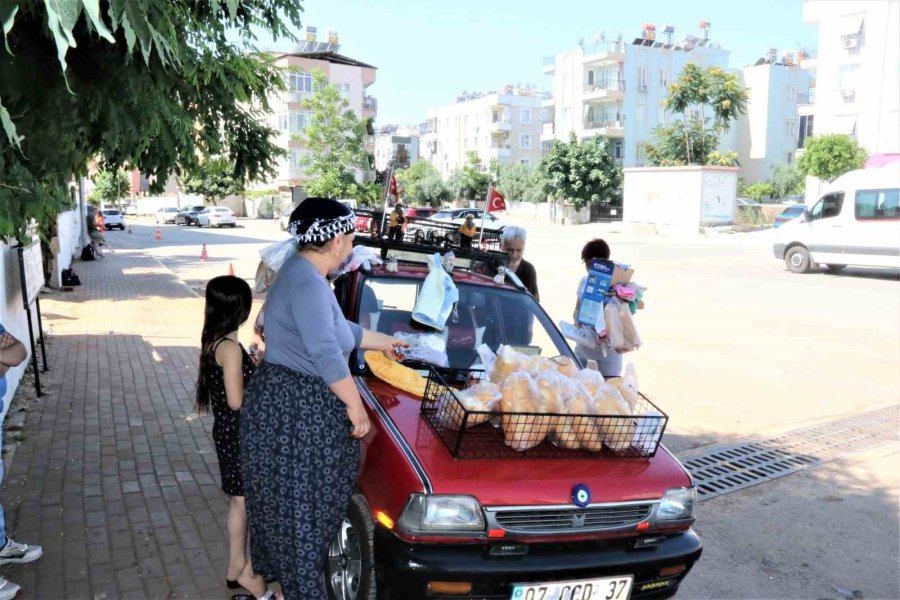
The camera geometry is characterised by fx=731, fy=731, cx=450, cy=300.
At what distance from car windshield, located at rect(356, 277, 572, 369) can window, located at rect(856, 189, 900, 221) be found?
17.0 metres

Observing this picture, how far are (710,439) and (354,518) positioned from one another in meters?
4.33

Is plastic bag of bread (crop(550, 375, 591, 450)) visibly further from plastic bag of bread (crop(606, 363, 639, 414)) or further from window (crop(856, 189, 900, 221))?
window (crop(856, 189, 900, 221))

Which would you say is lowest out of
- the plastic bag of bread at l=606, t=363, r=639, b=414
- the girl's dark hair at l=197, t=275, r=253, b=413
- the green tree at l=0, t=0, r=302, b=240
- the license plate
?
the license plate

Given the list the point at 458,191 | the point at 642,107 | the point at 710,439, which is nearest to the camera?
Result: the point at 710,439

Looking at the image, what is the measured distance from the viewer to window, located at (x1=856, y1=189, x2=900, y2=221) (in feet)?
59.3

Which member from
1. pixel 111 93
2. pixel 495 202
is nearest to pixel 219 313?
pixel 111 93

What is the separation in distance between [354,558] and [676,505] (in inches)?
57.3

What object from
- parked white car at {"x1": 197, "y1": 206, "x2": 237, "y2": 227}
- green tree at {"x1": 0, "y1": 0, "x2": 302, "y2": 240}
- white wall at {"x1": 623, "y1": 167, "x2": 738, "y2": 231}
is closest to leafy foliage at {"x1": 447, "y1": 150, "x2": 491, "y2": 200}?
parked white car at {"x1": 197, "y1": 206, "x2": 237, "y2": 227}

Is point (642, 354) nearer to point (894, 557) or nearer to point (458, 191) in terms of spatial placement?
point (894, 557)

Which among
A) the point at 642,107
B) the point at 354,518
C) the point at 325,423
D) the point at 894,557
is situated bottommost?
the point at 894,557

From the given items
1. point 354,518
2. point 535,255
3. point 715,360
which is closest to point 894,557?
point 354,518

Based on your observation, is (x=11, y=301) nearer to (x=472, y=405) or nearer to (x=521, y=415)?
(x=472, y=405)

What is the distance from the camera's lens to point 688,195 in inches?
1324

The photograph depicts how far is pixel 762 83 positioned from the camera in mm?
59906
